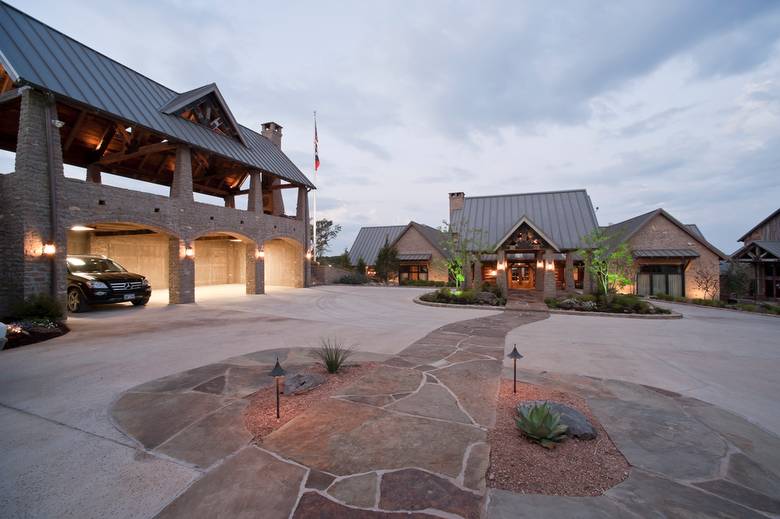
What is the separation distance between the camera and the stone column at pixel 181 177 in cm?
1544

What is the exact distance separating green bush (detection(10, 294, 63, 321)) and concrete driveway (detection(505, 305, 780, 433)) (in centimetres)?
1284

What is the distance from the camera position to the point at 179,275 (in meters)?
15.3

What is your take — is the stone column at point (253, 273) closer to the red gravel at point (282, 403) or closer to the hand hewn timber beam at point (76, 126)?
the hand hewn timber beam at point (76, 126)

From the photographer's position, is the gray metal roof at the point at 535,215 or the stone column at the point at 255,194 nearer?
the stone column at the point at 255,194

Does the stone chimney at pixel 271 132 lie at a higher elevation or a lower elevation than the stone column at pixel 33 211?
higher

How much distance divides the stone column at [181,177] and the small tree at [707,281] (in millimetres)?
30357

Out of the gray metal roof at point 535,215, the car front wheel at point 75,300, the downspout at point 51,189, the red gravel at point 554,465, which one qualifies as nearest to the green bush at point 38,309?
the downspout at point 51,189

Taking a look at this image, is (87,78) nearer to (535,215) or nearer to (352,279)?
(352,279)

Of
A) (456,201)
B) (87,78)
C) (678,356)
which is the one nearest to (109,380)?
(678,356)

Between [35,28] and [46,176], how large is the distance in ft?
19.6

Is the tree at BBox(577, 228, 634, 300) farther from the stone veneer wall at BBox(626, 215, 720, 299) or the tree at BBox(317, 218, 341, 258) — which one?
the tree at BBox(317, 218, 341, 258)

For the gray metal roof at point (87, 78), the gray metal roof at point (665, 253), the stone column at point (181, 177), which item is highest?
the gray metal roof at point (87, 78)

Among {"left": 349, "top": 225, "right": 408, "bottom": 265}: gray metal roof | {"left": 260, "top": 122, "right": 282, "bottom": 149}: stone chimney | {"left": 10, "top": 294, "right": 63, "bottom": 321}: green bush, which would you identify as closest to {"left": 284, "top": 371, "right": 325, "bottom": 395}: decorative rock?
{"left": 10, "top": 294, "right": 63, "bottom": 321}: green bush

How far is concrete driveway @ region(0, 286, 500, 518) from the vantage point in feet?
8.54
